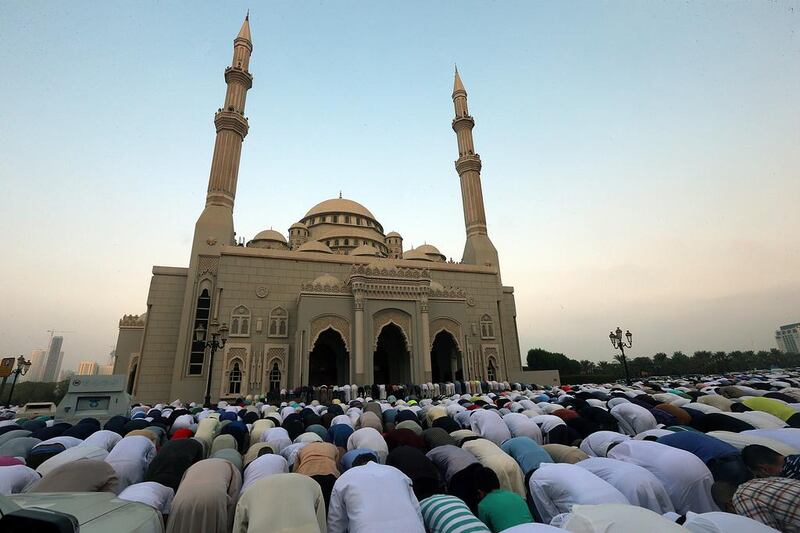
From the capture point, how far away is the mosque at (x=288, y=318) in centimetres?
1886

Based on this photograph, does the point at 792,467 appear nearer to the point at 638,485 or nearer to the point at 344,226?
the point at 638,485

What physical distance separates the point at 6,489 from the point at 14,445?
8.43 feet

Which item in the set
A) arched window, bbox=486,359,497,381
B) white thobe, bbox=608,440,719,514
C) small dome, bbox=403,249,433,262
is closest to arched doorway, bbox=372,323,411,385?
arched window, bbox=486,359,497,381

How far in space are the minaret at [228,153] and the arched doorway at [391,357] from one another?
411 inches

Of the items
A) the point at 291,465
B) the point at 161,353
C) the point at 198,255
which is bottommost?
the point at 291,465

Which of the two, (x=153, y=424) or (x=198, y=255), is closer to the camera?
(x=153, y=424)

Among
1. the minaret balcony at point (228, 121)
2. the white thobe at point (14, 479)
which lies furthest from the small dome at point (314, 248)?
the white thobe at point (14, 479)

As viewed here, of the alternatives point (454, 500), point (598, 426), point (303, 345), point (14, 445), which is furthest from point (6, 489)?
point (303, 345)

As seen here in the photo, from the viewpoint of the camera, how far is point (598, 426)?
6.64m

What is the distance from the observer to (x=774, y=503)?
278 cm

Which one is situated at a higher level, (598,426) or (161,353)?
(161,353)

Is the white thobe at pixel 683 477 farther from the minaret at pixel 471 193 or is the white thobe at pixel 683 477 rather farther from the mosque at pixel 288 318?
the minaret at pixel 471 193

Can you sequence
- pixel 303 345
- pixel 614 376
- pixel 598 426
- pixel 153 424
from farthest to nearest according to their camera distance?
pixel 614 376 < pixel 303 345 < pixel 153 424 < pixel 598 426

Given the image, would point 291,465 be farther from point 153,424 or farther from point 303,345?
point 303,345
